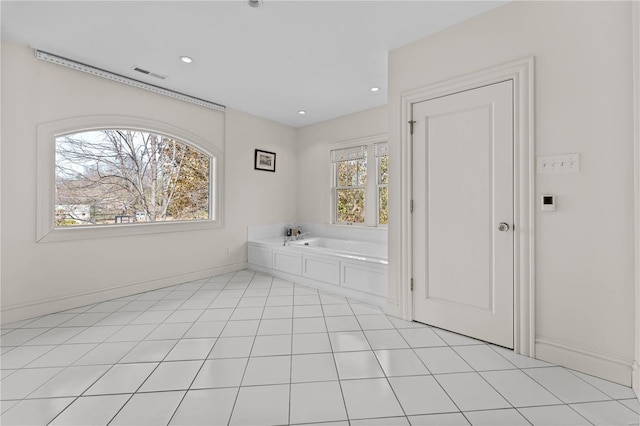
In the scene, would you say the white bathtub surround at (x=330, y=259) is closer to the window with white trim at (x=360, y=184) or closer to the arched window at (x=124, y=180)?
the window with white trim at (x=360, y=184)

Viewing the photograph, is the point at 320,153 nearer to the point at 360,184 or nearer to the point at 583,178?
the point at 360,184

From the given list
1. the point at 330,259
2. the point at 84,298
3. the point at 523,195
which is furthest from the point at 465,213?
the point at 84,298

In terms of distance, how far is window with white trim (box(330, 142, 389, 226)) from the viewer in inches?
172

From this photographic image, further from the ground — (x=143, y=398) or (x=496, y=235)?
(x=496, y=235)

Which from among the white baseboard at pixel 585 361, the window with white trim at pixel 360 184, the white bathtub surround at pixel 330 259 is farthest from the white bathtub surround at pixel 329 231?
the white baseboard at pixel 585 361

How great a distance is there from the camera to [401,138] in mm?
2602

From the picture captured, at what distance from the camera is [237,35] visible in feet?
8.10

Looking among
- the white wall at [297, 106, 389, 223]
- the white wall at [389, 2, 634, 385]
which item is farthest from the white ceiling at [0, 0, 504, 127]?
the white wall at [297, 106, 389, 223]

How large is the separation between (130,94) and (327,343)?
3.58m

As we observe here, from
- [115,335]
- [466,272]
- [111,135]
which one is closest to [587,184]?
[466,272]

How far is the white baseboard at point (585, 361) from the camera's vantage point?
1663 mm

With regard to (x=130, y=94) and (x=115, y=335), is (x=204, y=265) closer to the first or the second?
(x=115, y=335)

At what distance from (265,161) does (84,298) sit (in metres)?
3.08

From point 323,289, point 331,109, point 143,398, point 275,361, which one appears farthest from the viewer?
point 331,109
